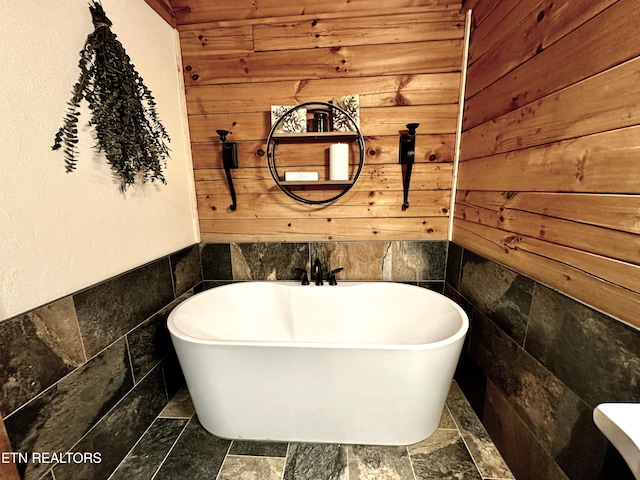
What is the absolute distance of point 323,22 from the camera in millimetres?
1584

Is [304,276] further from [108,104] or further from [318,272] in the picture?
[108,104]

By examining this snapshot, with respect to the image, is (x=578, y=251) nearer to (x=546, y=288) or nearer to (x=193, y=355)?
(x=546, y=288)

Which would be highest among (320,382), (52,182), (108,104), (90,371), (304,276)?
(108,104)

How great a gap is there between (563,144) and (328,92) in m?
1.22

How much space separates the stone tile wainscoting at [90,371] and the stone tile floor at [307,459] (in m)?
0.15

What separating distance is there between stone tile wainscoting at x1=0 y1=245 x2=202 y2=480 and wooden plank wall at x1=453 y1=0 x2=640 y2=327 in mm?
1758

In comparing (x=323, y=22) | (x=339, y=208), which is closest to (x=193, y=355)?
(x=339, y=208)

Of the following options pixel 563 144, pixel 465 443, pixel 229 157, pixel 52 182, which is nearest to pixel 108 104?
pixel 52 182

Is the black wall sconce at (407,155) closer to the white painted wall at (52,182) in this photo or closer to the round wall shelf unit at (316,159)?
the round wall shelf unit at (316,159)

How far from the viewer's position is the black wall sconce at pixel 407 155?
5.14ft

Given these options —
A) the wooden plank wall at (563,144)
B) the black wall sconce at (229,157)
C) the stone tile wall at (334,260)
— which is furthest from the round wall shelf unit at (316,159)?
the wooden plank wall at (563,144)

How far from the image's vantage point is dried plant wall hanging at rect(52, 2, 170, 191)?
0.98 m

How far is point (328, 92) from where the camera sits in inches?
65.1

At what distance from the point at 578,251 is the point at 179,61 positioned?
2.25 m
